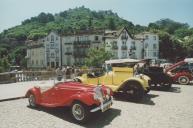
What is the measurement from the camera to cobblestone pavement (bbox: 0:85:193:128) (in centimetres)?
919

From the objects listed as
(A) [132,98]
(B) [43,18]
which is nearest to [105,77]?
(A) [132,98]

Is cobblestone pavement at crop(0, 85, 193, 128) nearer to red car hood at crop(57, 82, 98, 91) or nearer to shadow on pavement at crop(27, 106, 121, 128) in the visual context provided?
shadow on pavement at crop(27, 106, 121, 128)

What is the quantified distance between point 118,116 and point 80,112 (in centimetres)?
166

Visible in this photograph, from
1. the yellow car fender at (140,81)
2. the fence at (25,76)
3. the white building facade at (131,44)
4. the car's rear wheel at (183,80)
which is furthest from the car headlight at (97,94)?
the white building facade at (131,44)

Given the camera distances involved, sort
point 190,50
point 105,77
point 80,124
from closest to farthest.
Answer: point 80,124 < point 105,77 < point 190,50

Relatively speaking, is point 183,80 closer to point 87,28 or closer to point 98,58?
point 98,58

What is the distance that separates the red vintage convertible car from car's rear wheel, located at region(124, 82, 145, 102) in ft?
9.77

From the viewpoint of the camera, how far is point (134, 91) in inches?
522

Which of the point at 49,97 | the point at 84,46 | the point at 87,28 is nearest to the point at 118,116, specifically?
the point at 49,97

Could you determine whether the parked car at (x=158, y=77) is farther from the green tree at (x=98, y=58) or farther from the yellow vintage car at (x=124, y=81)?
the green tree at (x=98, y=58)

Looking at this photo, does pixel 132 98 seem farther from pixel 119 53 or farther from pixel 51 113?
pixel 119 53

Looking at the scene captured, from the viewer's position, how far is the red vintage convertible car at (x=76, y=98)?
9.27 metres

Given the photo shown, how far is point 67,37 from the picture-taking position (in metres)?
67.8

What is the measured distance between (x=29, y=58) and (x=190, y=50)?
47.3 m
